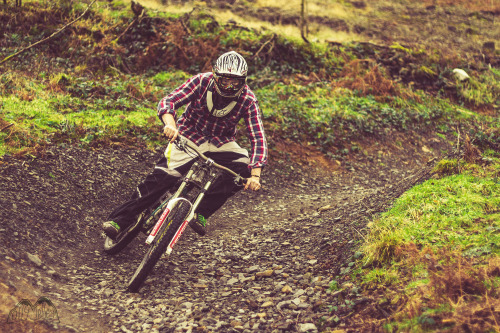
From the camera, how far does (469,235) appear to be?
13.7 feet

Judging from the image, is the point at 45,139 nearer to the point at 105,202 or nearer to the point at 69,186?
the point at 69,186

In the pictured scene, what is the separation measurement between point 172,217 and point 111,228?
1125 mm

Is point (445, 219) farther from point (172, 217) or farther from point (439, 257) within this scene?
point (172, 217)

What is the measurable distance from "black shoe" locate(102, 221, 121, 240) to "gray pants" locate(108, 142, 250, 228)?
61mm

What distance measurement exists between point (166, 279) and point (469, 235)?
3.50 meters


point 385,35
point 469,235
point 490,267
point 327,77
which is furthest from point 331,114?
point 385,35

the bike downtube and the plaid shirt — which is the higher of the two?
the plaid shirt

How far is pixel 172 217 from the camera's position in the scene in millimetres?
4477

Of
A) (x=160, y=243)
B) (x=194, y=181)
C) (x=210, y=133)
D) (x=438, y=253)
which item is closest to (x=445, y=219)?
(x=438, y=253)

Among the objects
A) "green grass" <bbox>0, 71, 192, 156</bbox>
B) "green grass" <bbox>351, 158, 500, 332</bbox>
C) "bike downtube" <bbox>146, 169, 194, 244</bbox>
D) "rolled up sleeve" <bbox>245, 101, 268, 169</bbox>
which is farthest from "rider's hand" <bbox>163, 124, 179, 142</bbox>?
"green grass" <bbox>0, 71, 192, 156</bbox>

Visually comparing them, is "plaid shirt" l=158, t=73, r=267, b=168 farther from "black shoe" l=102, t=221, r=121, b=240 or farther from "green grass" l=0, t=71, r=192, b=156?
"green grass" l=0, t=71, r=192, b=156

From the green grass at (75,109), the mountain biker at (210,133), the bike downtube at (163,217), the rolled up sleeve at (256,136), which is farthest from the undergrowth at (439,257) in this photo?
the green grass at (75,109)

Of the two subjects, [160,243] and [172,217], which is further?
[172,217]

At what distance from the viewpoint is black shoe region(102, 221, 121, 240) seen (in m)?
5.09
